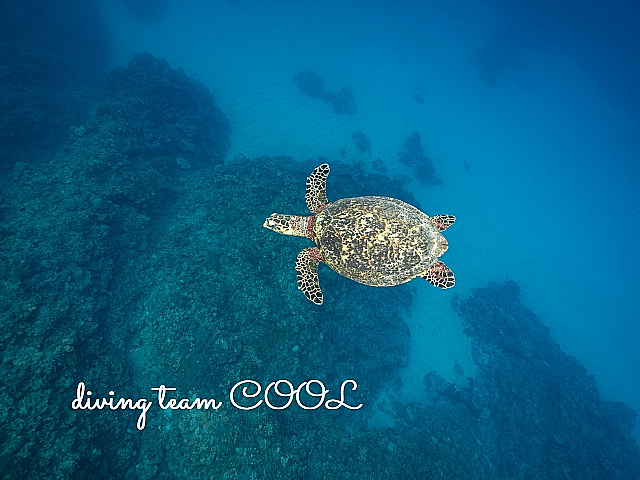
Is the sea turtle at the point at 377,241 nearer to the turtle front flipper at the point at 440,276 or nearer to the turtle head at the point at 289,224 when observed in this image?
the turtle head at the point at 289,224

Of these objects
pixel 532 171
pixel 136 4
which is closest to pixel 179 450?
pixel 136 4

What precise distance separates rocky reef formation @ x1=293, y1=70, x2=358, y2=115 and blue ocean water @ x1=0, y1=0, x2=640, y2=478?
202mm

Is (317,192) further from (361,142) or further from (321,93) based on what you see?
(321,93)

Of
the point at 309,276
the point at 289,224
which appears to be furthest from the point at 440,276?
the point at 289,224

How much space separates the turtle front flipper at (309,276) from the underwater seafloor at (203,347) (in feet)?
5.67

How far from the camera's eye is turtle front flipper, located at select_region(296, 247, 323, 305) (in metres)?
5.87

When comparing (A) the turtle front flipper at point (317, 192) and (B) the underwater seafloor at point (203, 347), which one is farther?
(A) the turtle front flipper at point (317, 192)

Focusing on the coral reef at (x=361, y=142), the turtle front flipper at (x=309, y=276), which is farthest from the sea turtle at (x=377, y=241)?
the coral reef at (x=361, y=142)

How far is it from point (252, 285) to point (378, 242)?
426 centimetres

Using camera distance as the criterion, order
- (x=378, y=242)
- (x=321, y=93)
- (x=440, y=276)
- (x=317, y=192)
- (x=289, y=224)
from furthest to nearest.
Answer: (x=321, y=93), (x=317, y=192), (x=440, y=276), (x=289, y=224), (x=378, y=242)

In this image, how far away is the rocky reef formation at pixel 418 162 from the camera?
2023 centimetres

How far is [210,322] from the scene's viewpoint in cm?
669

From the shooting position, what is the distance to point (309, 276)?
5984 millimetres

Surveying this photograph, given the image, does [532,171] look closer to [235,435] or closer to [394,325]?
[394,325]
